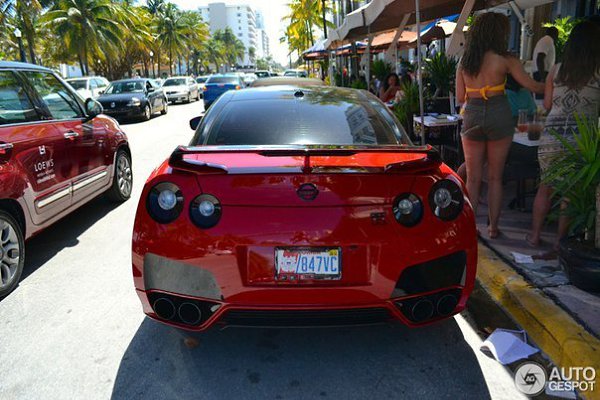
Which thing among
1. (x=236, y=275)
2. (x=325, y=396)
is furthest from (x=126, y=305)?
(x=325, y=396)

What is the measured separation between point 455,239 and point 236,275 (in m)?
1.16

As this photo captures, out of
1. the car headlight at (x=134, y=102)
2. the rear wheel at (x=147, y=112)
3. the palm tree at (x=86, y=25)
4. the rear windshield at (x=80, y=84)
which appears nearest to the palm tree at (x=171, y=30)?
the palm tree at (x=86, y=25)

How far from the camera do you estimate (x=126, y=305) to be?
3.67 m

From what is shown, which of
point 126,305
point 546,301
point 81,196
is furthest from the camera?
point 81,196

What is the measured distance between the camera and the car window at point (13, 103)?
14.4 feet

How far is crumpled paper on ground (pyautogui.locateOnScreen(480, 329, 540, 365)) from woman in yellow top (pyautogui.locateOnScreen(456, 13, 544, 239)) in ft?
5.21

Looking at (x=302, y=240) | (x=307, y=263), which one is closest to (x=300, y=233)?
(x=302, y=240)

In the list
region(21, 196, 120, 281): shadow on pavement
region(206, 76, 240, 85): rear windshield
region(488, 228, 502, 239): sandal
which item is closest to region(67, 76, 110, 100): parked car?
region(206, 76, 240, 85): rear windshield

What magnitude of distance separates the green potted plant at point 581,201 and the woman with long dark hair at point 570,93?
29cm

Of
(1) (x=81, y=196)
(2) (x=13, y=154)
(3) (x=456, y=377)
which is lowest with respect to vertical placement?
(3) (x=456, y=377)

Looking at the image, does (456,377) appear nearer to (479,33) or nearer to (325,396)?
(325,396)

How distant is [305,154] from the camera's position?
2641 mm

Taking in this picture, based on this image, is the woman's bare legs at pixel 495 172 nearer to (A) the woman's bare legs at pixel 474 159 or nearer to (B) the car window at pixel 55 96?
(A) the woman's bare legs at pixel 474 159

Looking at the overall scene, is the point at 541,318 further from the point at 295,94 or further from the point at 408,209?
the point at 295,94
